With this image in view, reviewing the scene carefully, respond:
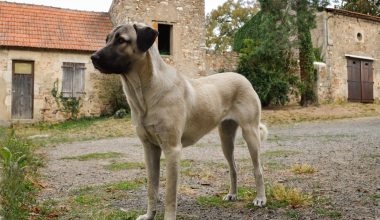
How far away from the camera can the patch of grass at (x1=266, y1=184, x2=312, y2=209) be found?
11.2 feet

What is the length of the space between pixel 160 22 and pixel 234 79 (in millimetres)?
14107

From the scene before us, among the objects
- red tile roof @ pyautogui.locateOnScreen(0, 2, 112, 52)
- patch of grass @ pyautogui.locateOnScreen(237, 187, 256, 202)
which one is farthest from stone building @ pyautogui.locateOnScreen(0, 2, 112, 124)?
patch of grass @ pyautogui.locateOnScreen(237, 187, 256, 202)

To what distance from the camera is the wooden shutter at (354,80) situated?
20.2 metres

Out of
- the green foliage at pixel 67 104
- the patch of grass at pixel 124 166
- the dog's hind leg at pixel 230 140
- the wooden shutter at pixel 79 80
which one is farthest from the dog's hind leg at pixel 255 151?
the wooden shutter at pixel 79 80

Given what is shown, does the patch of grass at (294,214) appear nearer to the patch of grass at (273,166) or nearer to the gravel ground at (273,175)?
the gravel ground at (273,175)

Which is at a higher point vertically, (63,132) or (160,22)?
(160,22)

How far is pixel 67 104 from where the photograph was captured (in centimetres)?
1606

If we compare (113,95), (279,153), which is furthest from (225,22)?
(279,153)

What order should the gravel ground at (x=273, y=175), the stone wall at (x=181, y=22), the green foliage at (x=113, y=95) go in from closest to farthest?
1. the gravel ground at (x=273, y=175)
2. the green foliage at (x=113, y=95)
3. the stone wall at (x=181, y=22)

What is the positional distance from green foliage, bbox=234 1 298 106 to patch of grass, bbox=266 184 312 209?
1245cm

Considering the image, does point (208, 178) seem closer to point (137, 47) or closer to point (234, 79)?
point (234, 79)

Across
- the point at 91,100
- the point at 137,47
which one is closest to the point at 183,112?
the point at 137,47

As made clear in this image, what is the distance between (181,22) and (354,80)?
32.8 ft

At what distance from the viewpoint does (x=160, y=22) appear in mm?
17266
